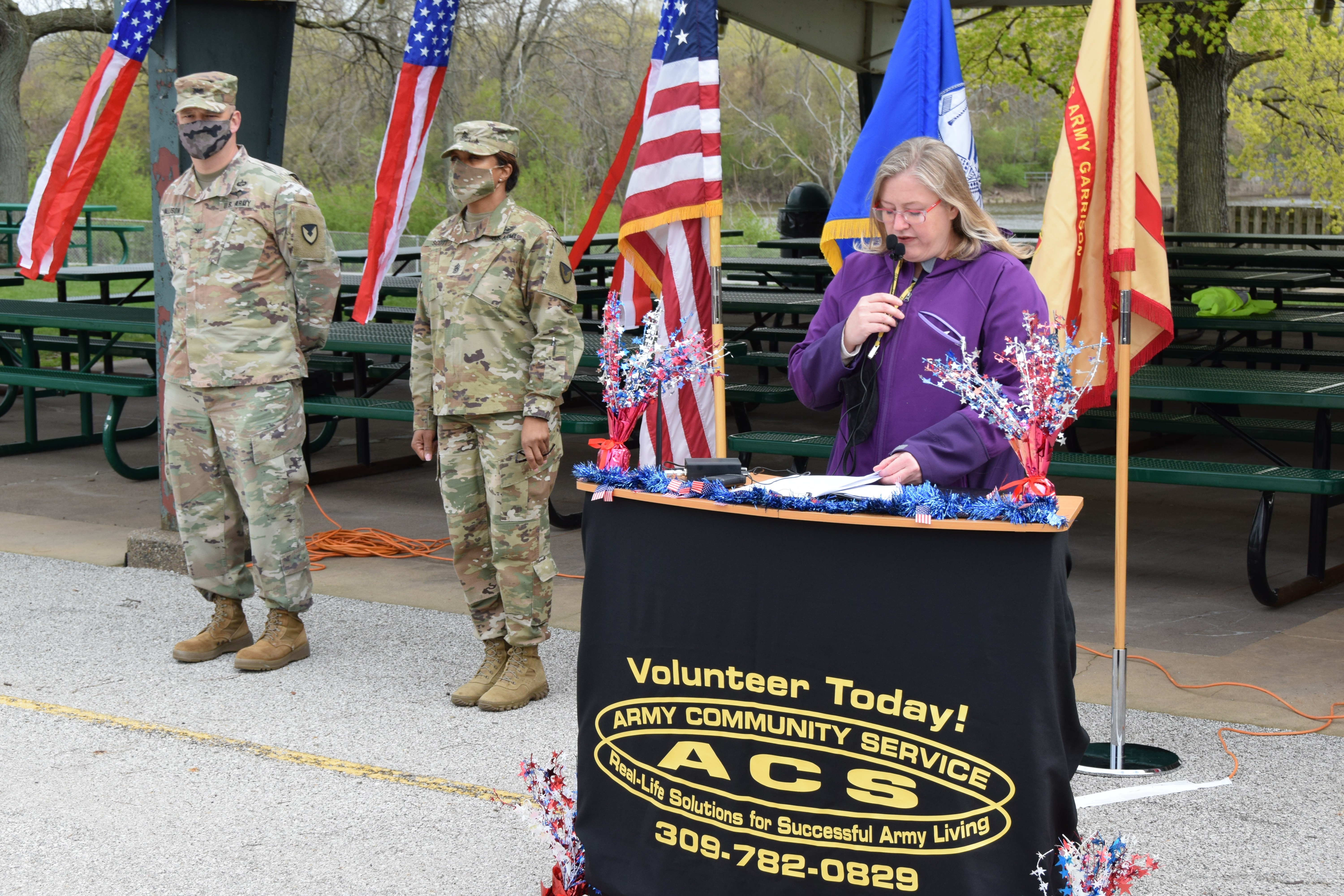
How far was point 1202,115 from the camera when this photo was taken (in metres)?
19.4

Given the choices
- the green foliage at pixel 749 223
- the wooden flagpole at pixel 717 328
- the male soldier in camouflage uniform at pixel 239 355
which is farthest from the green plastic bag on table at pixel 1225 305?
the green foliage at pixel 749 223

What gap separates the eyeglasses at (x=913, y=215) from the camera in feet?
9.98

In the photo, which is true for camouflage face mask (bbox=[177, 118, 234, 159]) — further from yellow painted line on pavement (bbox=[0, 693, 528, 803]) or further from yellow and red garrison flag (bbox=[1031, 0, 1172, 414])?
yellow and red garrison flag (bbox=[1031, 0, 1172, 414])

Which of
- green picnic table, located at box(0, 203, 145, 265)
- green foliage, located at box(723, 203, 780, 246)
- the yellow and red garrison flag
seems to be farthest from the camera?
green foliage, located at box(723, 203, 780, 246)

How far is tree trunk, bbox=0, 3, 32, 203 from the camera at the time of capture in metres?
21.7

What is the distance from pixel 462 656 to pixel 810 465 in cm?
445

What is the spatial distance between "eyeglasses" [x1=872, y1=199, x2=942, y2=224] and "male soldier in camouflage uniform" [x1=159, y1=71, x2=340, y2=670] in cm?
260

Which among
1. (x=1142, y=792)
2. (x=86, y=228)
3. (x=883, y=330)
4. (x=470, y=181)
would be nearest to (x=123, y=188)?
(x=86, y=228)

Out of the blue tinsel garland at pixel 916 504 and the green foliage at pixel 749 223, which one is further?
the green foliage at pixel 749 223

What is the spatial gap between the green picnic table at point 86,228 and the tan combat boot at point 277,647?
10316 mm

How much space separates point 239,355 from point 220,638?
1.19m

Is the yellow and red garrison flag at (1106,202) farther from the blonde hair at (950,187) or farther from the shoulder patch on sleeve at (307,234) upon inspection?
the shoulder patch on sleeve at (307,234)

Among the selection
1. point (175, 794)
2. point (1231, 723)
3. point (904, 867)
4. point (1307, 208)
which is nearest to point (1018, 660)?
point (904, 867)

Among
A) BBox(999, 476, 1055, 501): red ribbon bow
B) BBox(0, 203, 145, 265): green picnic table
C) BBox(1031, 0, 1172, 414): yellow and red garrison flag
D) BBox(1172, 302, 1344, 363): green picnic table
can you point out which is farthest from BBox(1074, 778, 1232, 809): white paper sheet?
BBox(0, 203, 145, 265): green picnic table
